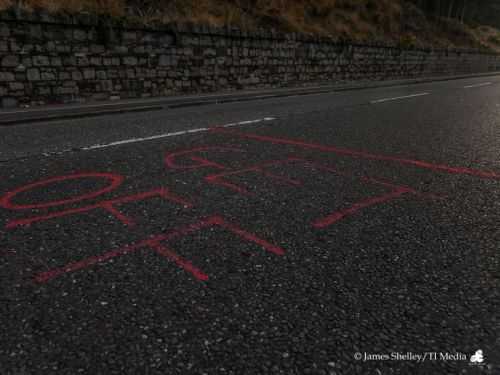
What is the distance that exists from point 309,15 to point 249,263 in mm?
21414

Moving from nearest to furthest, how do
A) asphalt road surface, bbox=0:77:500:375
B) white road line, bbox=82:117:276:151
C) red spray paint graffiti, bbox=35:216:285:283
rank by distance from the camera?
asphalt road surface, bbox=0:77:500:375 → red spray paint graffiti, bbox=35:216:285:283 → white road line, bbox=82:117:276:151

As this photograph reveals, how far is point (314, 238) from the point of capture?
7.72 feet

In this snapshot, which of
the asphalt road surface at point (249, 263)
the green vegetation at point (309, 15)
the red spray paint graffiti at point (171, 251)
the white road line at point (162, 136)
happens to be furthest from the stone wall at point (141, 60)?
the red spray paint graffiti at point (171, 251)

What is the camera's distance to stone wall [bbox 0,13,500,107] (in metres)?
8.67

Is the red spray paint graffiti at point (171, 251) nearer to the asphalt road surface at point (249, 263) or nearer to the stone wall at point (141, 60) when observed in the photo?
the asphalt road surface at point (249, 263)

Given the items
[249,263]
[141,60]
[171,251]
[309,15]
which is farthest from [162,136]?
[309,15]

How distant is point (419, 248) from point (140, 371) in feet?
5.46

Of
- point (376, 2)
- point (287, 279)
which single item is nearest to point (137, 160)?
point (287, 279)

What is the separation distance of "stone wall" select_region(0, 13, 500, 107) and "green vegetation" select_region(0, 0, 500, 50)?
57 centimetres

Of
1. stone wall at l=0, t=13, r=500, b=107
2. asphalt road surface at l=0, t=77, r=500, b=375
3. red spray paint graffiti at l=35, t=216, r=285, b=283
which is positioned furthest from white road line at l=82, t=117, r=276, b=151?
stone wall at l=0, t=13, r=500, b=107

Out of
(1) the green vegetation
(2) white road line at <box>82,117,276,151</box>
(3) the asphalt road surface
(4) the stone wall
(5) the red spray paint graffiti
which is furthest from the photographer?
(1) the green vegetation

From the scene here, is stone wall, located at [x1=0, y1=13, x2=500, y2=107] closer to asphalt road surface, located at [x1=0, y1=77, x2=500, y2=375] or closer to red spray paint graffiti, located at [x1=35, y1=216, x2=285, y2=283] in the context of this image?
asphalt road surface, located at [x1=0, y1=77, x2=500, y2=375]

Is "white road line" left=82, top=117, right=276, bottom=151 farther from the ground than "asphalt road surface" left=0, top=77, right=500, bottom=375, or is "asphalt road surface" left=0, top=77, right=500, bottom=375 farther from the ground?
"asphalt road surface" left=0, top=77, right=500, bottom=375

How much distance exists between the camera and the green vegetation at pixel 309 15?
11.2 meters
